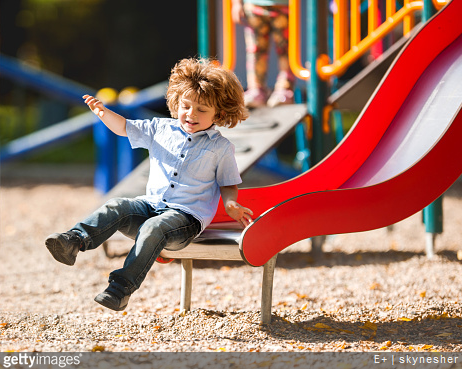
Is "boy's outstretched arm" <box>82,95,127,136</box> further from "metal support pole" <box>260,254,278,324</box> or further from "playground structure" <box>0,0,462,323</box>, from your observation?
"metal support pole" <box>260,254,278,324</box>

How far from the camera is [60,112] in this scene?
14805 millimetres

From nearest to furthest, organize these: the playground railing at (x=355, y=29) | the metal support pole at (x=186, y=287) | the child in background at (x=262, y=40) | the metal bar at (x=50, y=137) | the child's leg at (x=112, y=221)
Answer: the child's leg at (x=112, y=221)
the metal support pole at (x=186, y=287)
the playground railing at (x=355, y=29)
the child in background at (x=262, y=40)
the metal bar at (x=50, y=137)

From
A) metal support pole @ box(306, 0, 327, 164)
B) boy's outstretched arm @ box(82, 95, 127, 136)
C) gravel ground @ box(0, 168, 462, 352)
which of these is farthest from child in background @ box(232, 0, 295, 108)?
boy's outstretched arm @ box(82, 95, 127, 136)

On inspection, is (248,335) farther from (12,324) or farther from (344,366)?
(12,324)

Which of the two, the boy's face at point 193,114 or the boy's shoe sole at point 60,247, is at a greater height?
the boy's face at point 193,114

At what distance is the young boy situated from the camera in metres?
3.05

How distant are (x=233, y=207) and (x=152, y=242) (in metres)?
0.40

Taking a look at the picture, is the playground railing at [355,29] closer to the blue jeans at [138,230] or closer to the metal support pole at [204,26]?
the metal support pole at [204,26]

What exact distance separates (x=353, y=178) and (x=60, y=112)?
1177 centimetres

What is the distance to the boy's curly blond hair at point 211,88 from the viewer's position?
315 centimetres

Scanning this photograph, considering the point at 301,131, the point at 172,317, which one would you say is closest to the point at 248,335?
the point at 172,317

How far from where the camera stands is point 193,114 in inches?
125

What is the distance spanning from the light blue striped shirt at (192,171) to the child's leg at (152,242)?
0.08 metres

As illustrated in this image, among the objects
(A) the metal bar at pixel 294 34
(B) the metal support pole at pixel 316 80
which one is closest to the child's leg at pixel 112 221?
(B) the metal support pole at pixel 316 80
